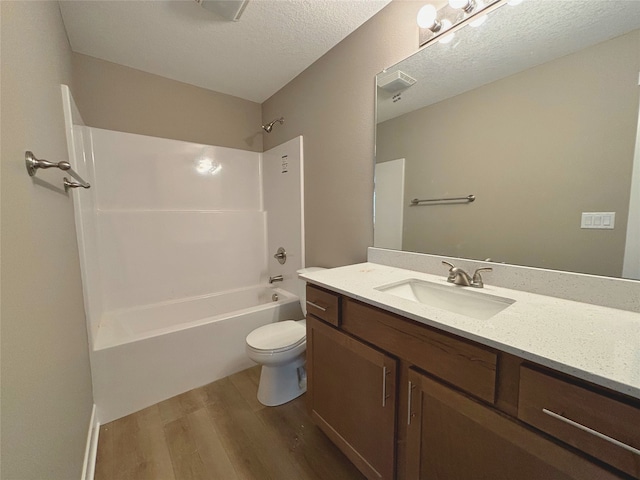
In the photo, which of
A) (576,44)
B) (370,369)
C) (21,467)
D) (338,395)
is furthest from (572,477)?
(576,44)

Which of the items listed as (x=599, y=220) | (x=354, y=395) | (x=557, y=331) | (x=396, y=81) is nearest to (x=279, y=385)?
(x=354, y=395)

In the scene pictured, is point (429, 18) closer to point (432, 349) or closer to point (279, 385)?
point (432, 349)

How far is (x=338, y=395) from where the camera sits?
1.11 meters

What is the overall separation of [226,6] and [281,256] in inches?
72.3

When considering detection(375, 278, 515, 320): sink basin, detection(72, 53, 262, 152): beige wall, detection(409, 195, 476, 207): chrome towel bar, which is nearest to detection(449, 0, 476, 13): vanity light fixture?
→ detection(409, 195, 476, 207): chrome towel bar

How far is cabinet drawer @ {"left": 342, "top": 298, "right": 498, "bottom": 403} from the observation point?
0.65 meters

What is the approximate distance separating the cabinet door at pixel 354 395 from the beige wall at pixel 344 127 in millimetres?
710

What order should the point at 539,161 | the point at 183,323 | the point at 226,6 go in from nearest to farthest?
1. the point at 539,161
2. the point at 226,6
3. the point at 183,323

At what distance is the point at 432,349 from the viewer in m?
0.76

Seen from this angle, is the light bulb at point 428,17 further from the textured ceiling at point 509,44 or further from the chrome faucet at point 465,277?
A: the chrome faucet at point 465,277

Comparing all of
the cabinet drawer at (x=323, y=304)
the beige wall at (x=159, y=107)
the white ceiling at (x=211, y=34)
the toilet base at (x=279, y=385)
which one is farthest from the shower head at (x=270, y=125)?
the toilet base at (x=279, y=385)

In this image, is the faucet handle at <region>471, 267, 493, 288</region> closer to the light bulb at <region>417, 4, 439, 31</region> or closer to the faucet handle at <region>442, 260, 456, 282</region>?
the faucet handle at <region>442, 260, 456, 282</region>

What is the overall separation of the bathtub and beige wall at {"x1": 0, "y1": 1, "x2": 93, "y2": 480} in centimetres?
30

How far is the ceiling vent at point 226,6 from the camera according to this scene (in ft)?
4.37
